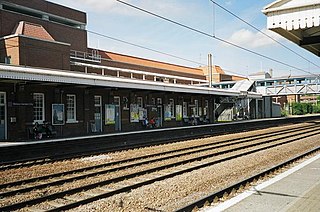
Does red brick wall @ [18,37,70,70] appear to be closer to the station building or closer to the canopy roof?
the station building

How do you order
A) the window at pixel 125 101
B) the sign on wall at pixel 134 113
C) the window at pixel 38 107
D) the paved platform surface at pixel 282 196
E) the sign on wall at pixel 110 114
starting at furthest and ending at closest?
the sign on wall at pixel 134 113, the window at pixel 125 101, the sign on wall at pixel 110 114, the window at pixel 38 107, the paved platform surface at pixel 282 196

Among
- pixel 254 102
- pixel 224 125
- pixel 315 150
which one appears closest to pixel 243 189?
pixel 315 150

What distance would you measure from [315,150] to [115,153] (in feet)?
29.4

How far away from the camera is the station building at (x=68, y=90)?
20781 millimetres

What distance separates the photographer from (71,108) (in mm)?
24797

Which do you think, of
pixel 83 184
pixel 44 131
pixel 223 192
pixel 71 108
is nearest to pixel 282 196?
pixel 223 192

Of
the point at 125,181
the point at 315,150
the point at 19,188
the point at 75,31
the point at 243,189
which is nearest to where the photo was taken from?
the point at 243,189

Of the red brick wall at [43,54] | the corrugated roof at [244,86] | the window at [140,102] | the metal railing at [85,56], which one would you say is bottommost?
the window at [140,102]

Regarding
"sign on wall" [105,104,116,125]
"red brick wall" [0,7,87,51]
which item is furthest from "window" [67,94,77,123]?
"red brick wall" [0,7,87,51]

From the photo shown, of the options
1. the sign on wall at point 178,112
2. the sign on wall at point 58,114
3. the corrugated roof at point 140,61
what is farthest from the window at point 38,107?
the corrugated roof at point 140,61

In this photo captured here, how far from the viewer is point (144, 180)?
33.0 ft

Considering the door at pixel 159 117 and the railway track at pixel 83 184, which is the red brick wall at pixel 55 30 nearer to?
the door at pixel 159 117

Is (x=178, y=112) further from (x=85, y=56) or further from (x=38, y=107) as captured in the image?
(x=38, y=107)

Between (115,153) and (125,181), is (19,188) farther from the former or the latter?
(115,153)
